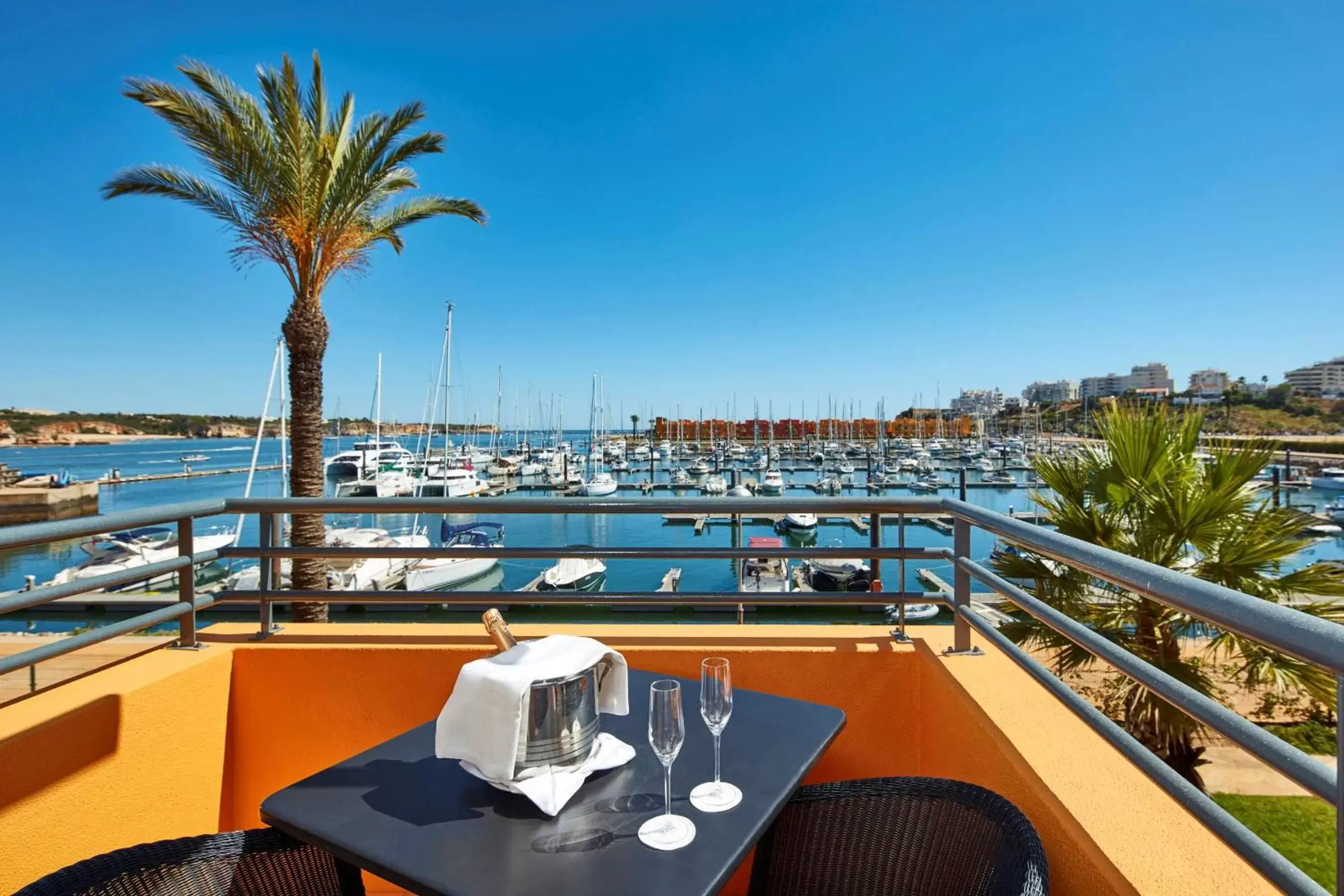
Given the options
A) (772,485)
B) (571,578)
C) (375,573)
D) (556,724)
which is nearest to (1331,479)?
(772,485)

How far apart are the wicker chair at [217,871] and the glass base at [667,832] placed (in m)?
0.78

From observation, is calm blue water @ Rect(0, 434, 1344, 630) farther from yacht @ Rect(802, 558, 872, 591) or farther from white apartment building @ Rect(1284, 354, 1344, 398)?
white apartment building @ Rect(1284, 354, 1344, 398)

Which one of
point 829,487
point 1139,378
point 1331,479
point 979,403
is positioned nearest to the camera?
point 829,487

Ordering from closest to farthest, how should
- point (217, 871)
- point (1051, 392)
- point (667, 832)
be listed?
point (667, 832), point (217, 871), point (1051, 392)

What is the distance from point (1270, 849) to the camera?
85 cm

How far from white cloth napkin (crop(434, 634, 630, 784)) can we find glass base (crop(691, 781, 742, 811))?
0.39 m

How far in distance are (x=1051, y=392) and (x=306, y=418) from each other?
8223 cm

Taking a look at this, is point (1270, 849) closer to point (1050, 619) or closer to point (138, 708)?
point (1050, 619)

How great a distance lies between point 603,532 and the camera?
3800 cm

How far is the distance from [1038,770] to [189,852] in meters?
2.10

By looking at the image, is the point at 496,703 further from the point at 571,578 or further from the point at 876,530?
the point at 571,578

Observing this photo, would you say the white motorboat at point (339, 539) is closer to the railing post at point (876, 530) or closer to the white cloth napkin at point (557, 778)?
the railing post at point (876, 530)

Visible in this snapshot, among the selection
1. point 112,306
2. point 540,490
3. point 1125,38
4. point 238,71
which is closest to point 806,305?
→ point 540,490

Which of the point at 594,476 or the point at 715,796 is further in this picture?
the point at 594,476
